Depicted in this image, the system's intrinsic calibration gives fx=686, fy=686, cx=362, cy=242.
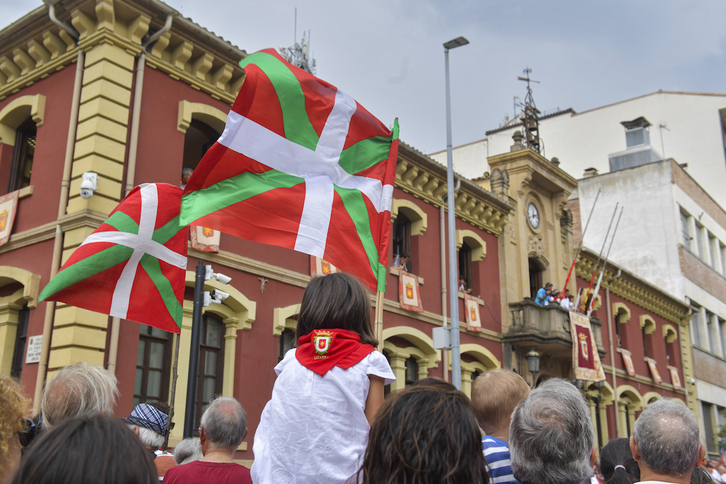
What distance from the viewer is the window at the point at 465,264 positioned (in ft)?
66.5

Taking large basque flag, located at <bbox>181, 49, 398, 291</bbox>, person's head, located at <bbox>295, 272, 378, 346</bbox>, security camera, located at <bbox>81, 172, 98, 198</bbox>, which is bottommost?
person's head, located at <bbox>295, 272, 378, 346</bbox>

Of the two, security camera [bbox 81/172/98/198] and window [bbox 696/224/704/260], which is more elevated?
window [bbox 696/224/704/260]

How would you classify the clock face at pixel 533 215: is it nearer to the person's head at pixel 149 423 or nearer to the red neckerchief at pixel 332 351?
the person's head at pixel 149 423

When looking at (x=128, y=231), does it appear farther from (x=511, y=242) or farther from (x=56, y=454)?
(x=511, y=242)

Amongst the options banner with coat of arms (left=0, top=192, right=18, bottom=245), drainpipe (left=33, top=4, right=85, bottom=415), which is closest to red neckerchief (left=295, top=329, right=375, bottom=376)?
drainpipe (left=33, top=4, right=85, bottom=415)

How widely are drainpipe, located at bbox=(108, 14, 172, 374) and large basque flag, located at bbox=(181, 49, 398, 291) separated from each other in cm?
532

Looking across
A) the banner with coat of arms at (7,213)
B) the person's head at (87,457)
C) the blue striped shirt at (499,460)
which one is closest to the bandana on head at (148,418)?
the blue striped shirt at (499,460)

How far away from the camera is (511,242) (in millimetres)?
21547

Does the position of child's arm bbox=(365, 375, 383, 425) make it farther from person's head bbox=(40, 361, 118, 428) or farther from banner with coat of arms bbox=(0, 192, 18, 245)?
banner with coat of arms bbox=(0, 192, 18, 245)

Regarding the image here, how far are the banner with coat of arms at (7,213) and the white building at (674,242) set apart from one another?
28.9 m

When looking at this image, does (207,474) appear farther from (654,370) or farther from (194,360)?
(654,370)

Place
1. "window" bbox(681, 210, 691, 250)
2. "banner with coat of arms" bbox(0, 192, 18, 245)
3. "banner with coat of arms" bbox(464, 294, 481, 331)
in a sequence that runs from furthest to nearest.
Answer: "window" bbox(681, 210, 691, 250)
"banner with coat of arms" bbox(464, 294, 481, 331)
"banner with coat of arms" bbox(0, 192, 18, 245)

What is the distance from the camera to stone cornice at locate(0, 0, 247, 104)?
1180 centimetres

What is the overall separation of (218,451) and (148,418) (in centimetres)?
100
